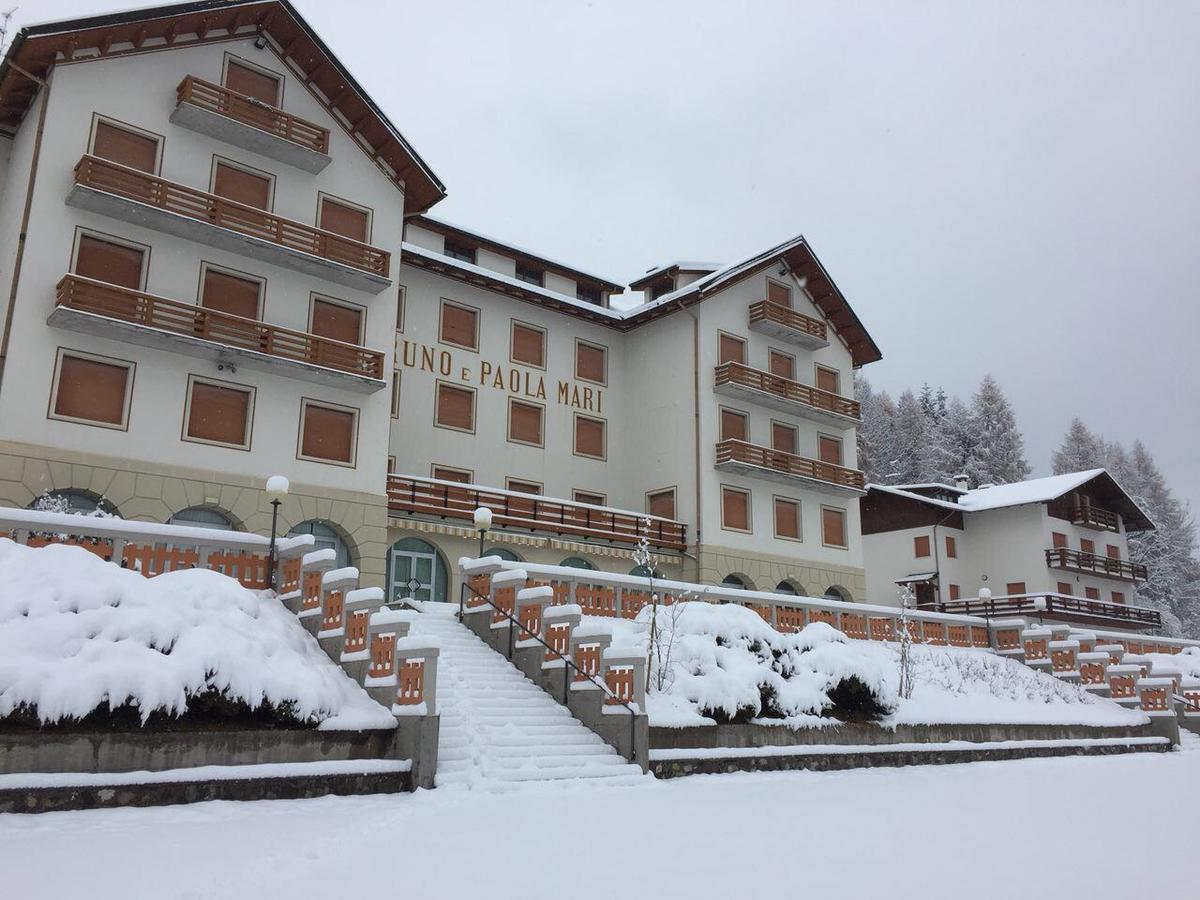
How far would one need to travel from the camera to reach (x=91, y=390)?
22906 mm

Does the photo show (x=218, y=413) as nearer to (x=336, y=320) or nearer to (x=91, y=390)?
(x=91, y=390)

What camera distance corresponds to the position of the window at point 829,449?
131 feet

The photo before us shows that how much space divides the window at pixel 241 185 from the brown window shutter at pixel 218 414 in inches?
196

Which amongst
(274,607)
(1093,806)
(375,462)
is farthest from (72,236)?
(1093,806)

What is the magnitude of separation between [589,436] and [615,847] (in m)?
27.5

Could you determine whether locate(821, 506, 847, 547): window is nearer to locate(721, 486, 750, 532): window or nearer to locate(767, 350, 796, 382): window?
locate(721, 486, 750, 532): window

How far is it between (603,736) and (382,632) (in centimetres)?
395

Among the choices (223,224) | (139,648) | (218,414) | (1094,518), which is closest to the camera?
(139,648)

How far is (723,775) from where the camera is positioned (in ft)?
54.0

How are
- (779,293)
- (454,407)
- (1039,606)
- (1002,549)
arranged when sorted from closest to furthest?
(454,407), (779,293), (1039,606), (1002,549)

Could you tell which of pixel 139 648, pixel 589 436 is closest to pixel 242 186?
A: pixel 589 436

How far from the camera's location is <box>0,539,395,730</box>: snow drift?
450 inches

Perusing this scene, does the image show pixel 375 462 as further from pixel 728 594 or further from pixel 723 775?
pixel 723 775

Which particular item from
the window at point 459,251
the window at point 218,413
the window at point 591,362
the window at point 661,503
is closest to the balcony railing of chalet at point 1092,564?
the window at point 661,503
